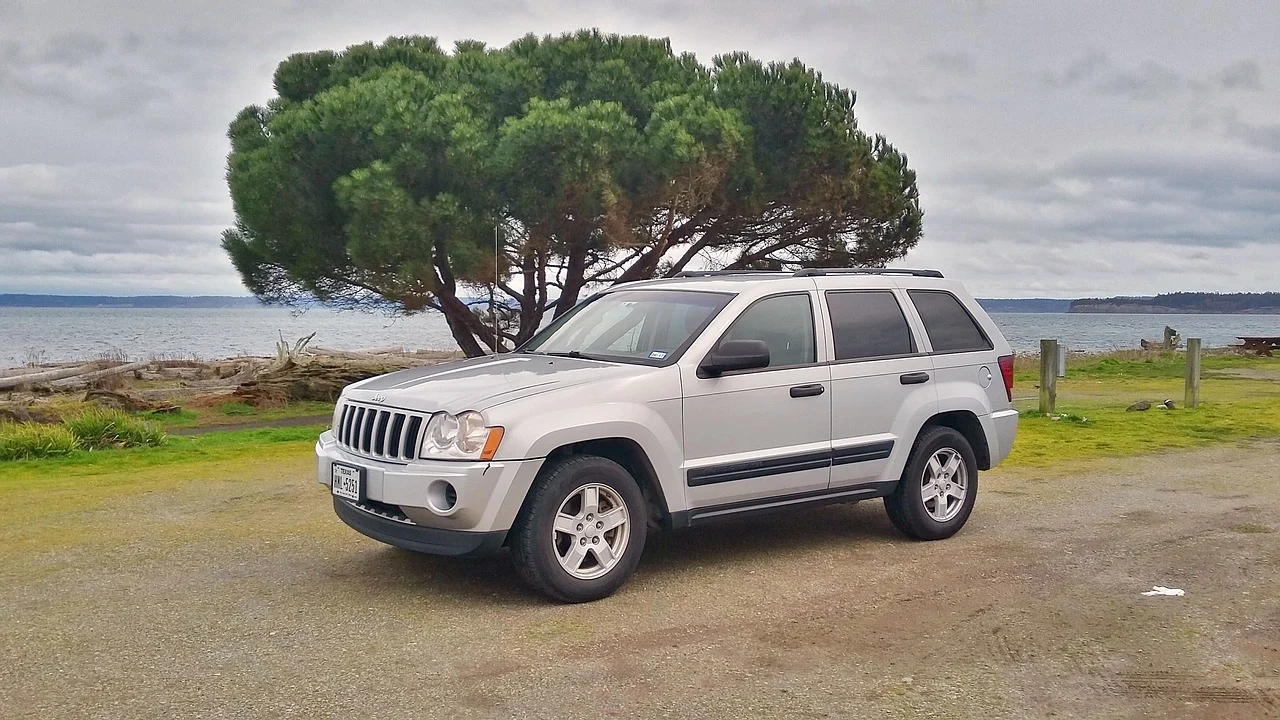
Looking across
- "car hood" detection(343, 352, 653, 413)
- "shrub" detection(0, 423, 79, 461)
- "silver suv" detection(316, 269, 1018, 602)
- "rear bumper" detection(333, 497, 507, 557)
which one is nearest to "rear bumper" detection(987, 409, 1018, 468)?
"silver suv" detection(316, 269, 1018, 602)

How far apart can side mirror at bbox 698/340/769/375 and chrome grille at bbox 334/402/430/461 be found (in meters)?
1.69

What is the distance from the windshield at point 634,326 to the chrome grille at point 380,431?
1.38m

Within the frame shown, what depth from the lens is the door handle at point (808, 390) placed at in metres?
7.08

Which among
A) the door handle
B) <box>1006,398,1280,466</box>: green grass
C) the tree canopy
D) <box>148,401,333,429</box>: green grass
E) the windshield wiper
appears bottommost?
<box>148,401,333,429</box>: green grass

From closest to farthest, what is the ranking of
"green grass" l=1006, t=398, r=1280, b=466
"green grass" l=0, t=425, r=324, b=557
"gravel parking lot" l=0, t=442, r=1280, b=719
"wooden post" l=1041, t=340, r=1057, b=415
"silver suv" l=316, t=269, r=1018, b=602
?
"gravel parking lot" l=0, t=442, r=1280, b=719 → "silver suv" l=316, t=269, r=1018, b=602 → "green grass" l=0, t=425, r=324, b=557 → "green grass" l=1006, t=398, r=1280, b=466 → "wooden post" l=1041, t=340, r=1057, b=415

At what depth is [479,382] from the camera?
640cm

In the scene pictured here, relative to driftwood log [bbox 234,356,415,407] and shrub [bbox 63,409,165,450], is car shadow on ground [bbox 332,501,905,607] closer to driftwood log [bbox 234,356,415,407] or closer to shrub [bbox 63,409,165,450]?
shrub [bbox 63,409,165,450]

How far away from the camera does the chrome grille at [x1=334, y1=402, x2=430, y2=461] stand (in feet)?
20.0

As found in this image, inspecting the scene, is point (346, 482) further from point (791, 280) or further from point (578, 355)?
point (791, 280)

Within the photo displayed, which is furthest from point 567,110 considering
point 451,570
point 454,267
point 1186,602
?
point 1186,602

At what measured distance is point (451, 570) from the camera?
23.0ft

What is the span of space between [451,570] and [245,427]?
12.3 metres

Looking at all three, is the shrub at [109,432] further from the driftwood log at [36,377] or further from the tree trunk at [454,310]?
the driftwood log at [36,377]

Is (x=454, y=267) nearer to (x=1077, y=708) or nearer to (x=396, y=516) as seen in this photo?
(x=396, y=516)
